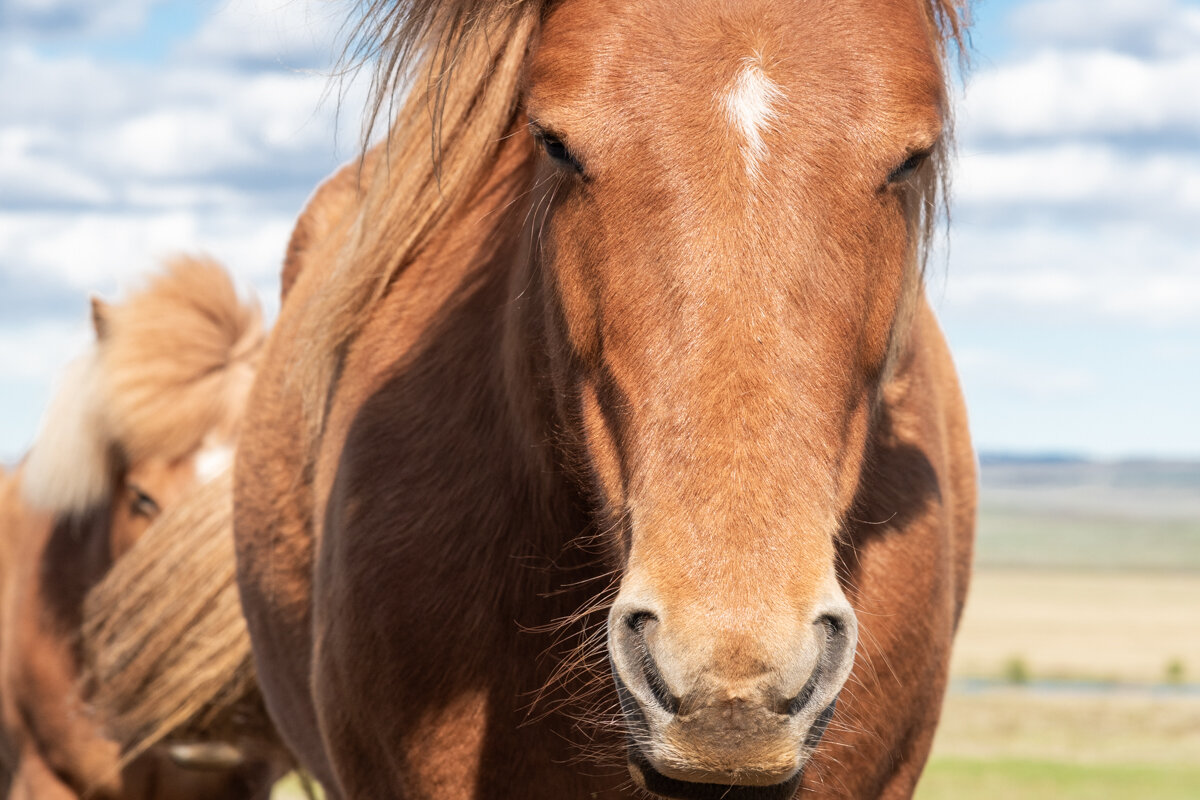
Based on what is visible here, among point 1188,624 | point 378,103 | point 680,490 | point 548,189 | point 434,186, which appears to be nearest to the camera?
point 680,490

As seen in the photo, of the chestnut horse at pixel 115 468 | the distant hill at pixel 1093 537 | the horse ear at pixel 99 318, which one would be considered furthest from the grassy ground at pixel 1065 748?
the distant hill at pixel 1093 537

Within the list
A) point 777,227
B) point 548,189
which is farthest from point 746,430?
point 548,189

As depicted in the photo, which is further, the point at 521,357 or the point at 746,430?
the point at 521,357

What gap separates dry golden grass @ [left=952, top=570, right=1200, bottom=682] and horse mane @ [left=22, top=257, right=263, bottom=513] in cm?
2274

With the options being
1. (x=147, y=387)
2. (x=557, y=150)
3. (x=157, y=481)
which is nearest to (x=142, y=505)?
(x=157, y=481)

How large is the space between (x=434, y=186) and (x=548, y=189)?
0.72 m

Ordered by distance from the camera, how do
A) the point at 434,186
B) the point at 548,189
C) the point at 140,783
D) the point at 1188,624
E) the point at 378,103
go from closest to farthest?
1. the point at 548,189
2. the point at 378,103
3. the point at 434,186
4. the point at 140,783
5. the point at 1188,624

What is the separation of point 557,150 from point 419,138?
37.4 inches

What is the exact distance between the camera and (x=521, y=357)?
7.92ft

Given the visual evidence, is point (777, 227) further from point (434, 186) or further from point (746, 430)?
point (434, 186)

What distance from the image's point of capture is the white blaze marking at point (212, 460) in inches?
232

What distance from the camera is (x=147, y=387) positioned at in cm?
591

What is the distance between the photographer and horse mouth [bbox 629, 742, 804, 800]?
71.9 inches

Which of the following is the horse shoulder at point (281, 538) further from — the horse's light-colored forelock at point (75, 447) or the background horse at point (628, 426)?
the horse's light-colored forelock at point (75, 447)
